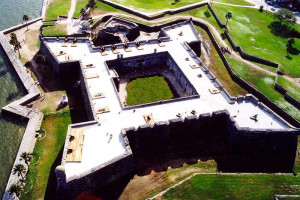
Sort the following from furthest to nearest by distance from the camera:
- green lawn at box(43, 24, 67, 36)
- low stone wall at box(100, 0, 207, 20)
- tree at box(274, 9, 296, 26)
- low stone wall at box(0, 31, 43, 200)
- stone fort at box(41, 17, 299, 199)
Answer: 1. tree at box(274, 9, 296, 26)
2. low stone wall at box(100, 0, 207, 20)
3. green lawn at box(43, 24, 67, 36)
4. low stone wall at box(0, 31, 43, 200)
5. stone fort at box(41, 17, 299, 199)

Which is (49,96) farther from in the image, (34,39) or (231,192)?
(231,192)

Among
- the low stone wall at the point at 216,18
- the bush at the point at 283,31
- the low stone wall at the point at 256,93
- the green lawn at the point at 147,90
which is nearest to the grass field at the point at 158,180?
the green lawn at the point at 147,90

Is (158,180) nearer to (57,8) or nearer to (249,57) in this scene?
(249,57)

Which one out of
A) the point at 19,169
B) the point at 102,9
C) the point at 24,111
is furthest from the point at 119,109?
the point at 102,9

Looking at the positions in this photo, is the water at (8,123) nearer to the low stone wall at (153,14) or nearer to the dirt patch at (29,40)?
the dirt patch at (29,40)

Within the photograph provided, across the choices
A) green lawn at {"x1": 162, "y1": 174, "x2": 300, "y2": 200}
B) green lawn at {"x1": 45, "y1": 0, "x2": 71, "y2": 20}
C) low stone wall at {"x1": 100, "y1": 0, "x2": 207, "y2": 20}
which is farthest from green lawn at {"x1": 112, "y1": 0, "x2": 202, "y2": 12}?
green lawn at {"x1": 162, "y1": 174, "x2": 300, "y2": 200}

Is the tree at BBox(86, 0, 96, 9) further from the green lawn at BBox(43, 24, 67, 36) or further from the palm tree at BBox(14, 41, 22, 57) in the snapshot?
the palm tree at BBox(14, 41, 22, 57)
